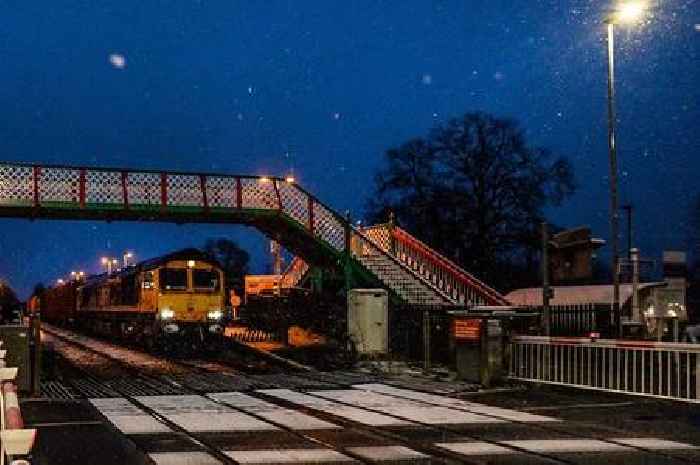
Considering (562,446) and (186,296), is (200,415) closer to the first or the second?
(562,446)

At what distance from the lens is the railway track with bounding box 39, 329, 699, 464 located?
11.3 metres

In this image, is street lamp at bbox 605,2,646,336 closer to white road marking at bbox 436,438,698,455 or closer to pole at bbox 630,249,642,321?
pole at bbox 630,249,642,321

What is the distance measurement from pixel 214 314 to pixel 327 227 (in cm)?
546

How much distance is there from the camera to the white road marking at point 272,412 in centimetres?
1393

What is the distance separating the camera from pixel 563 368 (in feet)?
62.3

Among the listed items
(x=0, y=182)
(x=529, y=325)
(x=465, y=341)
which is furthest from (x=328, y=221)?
(x=465, y=341)

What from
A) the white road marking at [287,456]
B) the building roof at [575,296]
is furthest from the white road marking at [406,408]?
the building roof at [575,296]

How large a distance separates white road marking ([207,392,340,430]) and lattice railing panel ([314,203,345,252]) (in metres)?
14.8

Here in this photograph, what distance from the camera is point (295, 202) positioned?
33250mm

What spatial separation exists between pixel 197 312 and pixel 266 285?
1196 cm

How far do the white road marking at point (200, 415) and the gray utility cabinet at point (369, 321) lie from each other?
9.08m

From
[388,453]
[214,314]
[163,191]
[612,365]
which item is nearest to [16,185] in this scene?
[163,191]

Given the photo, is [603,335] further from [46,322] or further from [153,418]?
[46,322]

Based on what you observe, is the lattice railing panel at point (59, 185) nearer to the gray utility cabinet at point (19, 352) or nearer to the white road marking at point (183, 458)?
the gray utility cabinet at point (19, 352)
